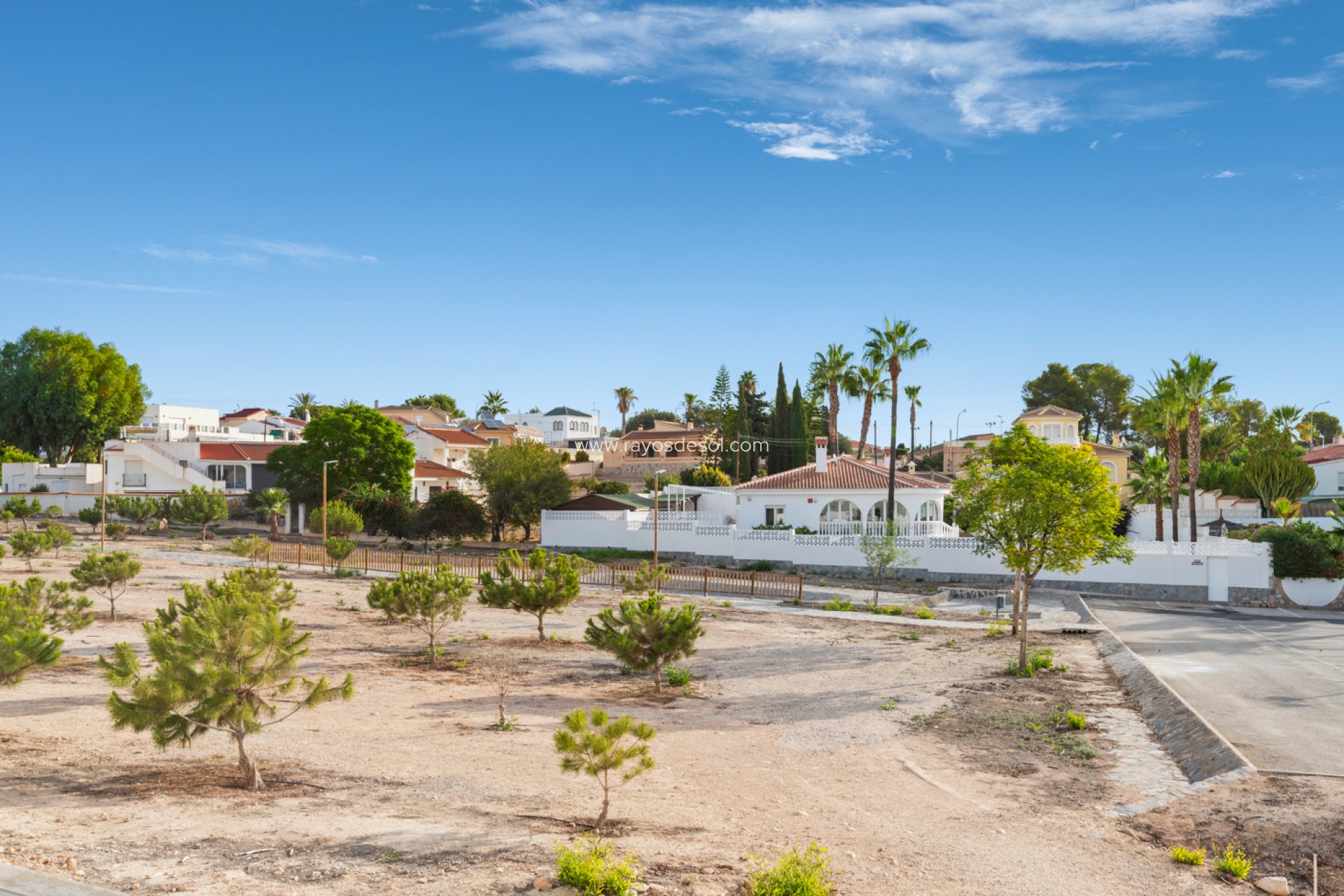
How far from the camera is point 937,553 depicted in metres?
39.2

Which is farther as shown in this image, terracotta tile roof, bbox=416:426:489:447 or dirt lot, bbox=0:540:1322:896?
terracotta tile roof, bbox=416:426:489:447

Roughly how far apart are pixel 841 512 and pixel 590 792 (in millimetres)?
38705

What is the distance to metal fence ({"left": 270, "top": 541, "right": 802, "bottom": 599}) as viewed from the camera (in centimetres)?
3594

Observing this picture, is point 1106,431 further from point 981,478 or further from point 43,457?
point 43,457

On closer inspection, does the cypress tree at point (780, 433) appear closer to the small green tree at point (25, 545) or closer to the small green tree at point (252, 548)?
the small green tree at point (252, 548)

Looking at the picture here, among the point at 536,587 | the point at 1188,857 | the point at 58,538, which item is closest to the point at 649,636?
the point at 536,587

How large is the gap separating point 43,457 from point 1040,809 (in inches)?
3672

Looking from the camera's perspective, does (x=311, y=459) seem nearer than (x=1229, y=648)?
No

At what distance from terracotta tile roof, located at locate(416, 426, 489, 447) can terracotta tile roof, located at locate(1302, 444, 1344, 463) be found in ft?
210

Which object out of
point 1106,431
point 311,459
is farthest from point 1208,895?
point 1106,431

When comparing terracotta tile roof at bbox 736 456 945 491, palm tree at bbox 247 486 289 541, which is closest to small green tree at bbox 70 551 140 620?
palm tree at bbox 247 486 289 541

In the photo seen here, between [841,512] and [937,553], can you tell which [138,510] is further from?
[937,553]

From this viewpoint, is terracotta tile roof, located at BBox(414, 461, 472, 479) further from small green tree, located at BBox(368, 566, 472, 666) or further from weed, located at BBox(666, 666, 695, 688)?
weed, located at BBox(666, 666, 695, 688)

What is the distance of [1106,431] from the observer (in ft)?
337
